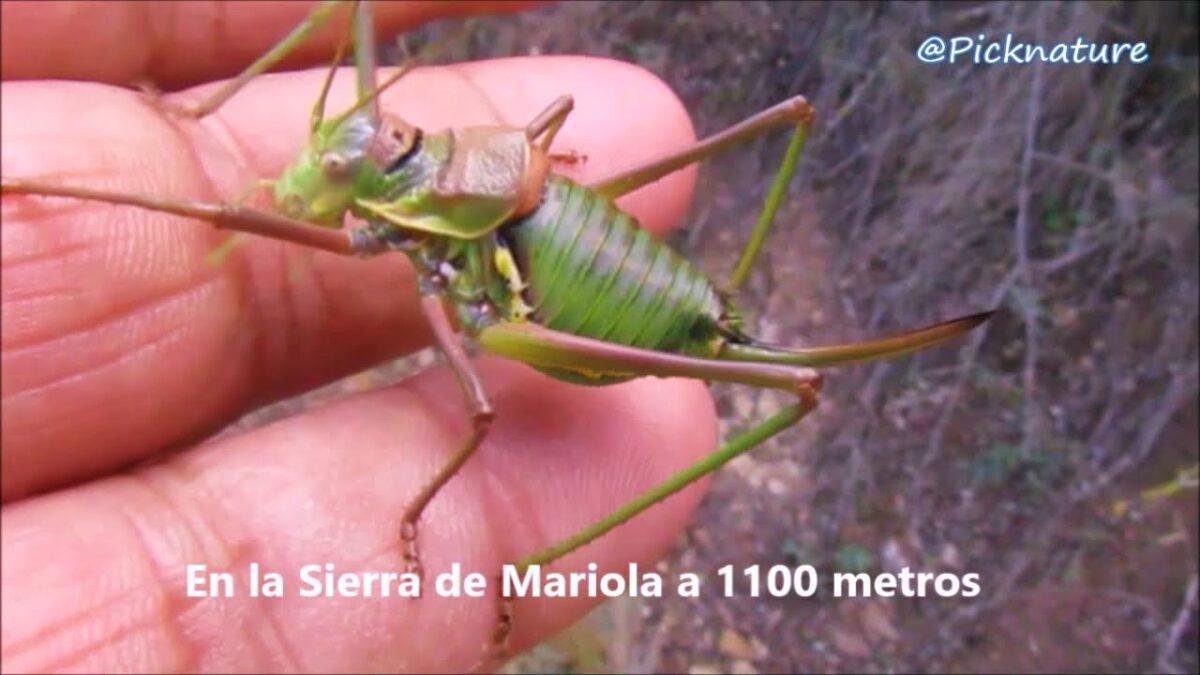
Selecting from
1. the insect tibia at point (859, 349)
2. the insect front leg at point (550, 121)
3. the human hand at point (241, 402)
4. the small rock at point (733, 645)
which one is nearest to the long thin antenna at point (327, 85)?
the human hand at point (241, 402)

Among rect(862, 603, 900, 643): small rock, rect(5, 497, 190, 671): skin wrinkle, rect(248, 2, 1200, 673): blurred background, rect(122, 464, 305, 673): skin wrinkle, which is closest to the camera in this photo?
rect(5, 497, 190, 671): skin wrinkle

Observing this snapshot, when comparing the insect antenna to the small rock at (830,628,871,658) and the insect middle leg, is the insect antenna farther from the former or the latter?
the small rock at (830,628,871,658)

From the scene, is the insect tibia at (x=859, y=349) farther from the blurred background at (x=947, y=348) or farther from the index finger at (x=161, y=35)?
the index finger at (x=161, y=35)

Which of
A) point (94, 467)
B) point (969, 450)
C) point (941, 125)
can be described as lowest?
point (969, 450)

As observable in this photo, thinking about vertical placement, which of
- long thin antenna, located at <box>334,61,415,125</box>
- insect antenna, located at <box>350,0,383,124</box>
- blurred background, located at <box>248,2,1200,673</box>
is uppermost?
insect antenna, located at <box>350,0,383,124</box>

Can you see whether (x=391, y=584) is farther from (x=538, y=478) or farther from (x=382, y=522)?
(x=538, y=478)

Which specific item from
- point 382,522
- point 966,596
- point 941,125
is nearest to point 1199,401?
point 966,596

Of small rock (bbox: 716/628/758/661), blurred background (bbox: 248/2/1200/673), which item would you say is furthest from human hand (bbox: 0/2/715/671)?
small rock (bbox: 716/628/758/661)

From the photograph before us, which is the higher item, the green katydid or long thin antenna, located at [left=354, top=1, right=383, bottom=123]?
long thin antenna, located at [left=354, top=1, right=383, bottom=123]
